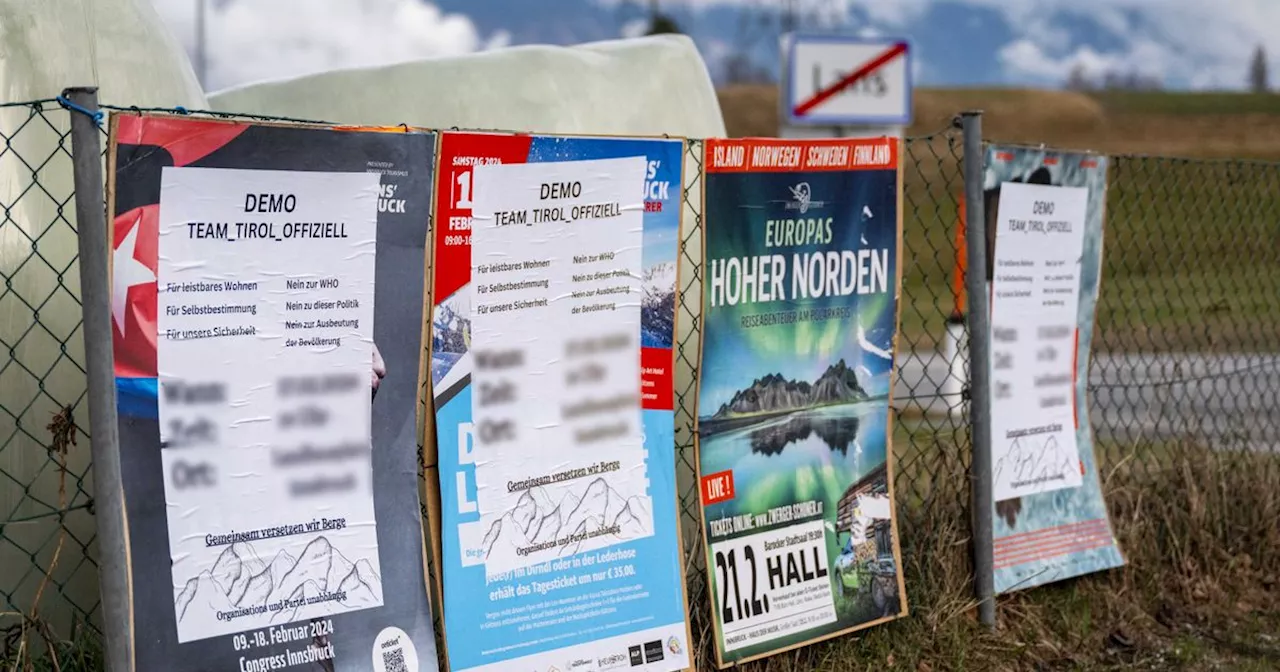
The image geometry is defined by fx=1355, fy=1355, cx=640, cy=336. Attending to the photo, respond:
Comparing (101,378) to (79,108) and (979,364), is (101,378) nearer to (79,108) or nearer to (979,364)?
(79,108)

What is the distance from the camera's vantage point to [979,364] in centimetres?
459

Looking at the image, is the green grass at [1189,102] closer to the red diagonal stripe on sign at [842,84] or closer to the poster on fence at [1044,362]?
the red diagonal stripe on sign at [842,84]

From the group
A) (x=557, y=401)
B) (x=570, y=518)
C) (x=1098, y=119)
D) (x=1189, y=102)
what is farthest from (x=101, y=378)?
(x=1189, y=102)

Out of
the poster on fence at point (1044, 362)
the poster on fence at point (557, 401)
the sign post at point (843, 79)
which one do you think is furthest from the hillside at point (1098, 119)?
the poster on fence at point (557, 401)

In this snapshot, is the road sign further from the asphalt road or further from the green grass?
the green grass

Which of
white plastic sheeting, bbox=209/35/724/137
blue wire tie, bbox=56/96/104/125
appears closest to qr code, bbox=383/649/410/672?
blue wire tie, bbox=56/96/104/125

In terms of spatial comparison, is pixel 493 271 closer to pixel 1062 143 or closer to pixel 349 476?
pixel 349 476

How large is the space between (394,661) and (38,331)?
1.21 meters

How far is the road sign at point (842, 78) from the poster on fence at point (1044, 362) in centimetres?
→ 838

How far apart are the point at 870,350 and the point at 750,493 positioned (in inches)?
25.9

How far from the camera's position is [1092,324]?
521 centimetres

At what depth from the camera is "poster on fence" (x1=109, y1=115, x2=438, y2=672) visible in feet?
9.39

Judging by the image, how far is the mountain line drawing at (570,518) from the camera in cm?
342

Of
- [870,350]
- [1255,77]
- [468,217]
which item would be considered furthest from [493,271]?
[1255,77]
